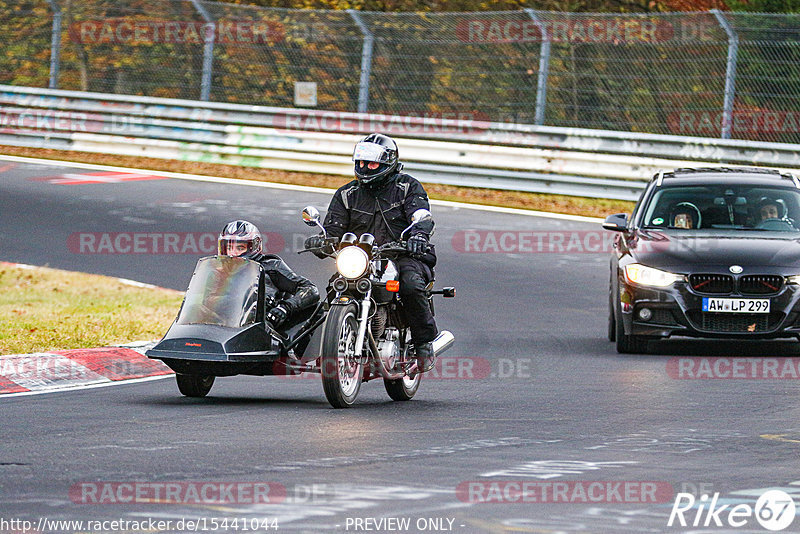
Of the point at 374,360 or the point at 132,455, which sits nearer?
the point at 132,455

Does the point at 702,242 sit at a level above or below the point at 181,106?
below

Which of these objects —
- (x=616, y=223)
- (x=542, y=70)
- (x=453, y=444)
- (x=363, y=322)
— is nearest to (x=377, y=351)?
(x=363, y=322)

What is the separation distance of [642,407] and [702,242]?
393 cm

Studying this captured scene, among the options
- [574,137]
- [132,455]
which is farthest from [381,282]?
[574,137]

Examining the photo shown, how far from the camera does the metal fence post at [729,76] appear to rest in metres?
23.5

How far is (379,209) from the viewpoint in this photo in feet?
34.7

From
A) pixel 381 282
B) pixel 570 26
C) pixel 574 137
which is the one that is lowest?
pixel 381 282

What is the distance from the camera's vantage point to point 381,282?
33.3 ft

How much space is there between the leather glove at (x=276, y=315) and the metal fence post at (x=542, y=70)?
599 inches

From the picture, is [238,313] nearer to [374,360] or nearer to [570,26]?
[374,360]

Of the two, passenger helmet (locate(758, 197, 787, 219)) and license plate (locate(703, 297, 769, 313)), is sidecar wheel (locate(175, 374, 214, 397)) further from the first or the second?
A: passenger helmet (locate(758, 197, 787, 219))

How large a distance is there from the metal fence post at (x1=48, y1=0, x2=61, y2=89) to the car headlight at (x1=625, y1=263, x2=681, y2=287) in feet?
55.4

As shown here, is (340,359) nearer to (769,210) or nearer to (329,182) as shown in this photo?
(769,210)

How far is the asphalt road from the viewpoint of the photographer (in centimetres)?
656
